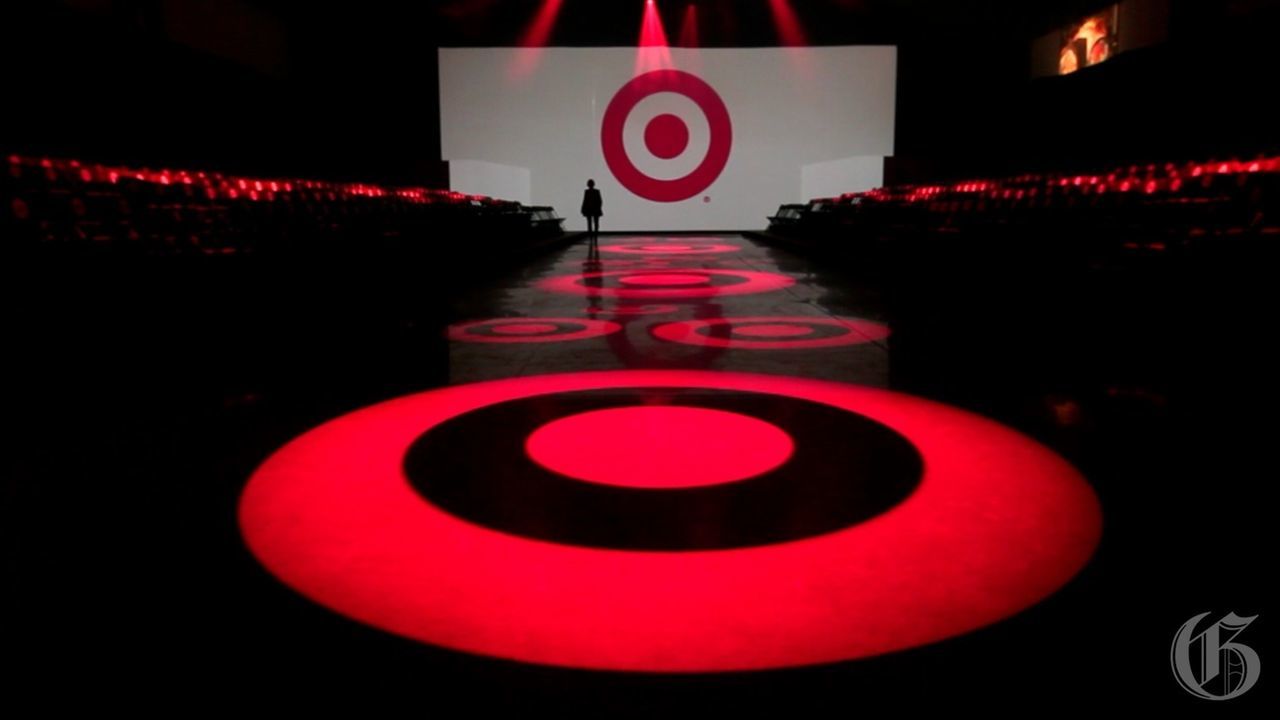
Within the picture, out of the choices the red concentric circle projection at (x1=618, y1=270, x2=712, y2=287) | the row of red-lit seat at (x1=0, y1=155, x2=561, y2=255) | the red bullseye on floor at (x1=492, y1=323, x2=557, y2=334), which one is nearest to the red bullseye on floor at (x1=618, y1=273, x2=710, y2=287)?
the red concentric circle projection at (x1=618, y1=270, x2=712, y2=287)

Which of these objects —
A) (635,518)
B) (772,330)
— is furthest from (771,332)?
(635,518)

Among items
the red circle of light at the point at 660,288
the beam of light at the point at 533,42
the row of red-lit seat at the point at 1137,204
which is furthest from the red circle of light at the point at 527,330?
the beam of light at the point at 533,42

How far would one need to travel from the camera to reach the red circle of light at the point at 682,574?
3.69ft

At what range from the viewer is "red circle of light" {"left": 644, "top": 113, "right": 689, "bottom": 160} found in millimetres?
15388

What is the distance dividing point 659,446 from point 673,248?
9401 mm

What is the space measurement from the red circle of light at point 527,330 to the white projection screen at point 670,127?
11.8 meters

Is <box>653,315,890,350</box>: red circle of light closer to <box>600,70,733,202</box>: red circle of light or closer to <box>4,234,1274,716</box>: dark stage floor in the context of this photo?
<box>4,234,1274,716</box>: dark stage floor

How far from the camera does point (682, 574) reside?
1.33 m

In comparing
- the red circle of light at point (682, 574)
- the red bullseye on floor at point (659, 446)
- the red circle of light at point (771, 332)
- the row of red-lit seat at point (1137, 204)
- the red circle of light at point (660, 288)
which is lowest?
the red circle of light at point (682, 574)

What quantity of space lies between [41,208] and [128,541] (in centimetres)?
262

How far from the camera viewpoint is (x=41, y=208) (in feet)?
11.0

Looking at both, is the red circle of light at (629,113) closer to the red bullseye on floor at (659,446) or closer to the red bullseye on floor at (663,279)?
the red bullseye on floor at (663,279)

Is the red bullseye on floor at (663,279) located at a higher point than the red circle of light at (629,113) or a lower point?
lower

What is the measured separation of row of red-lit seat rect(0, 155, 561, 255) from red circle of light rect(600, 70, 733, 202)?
9095mm
